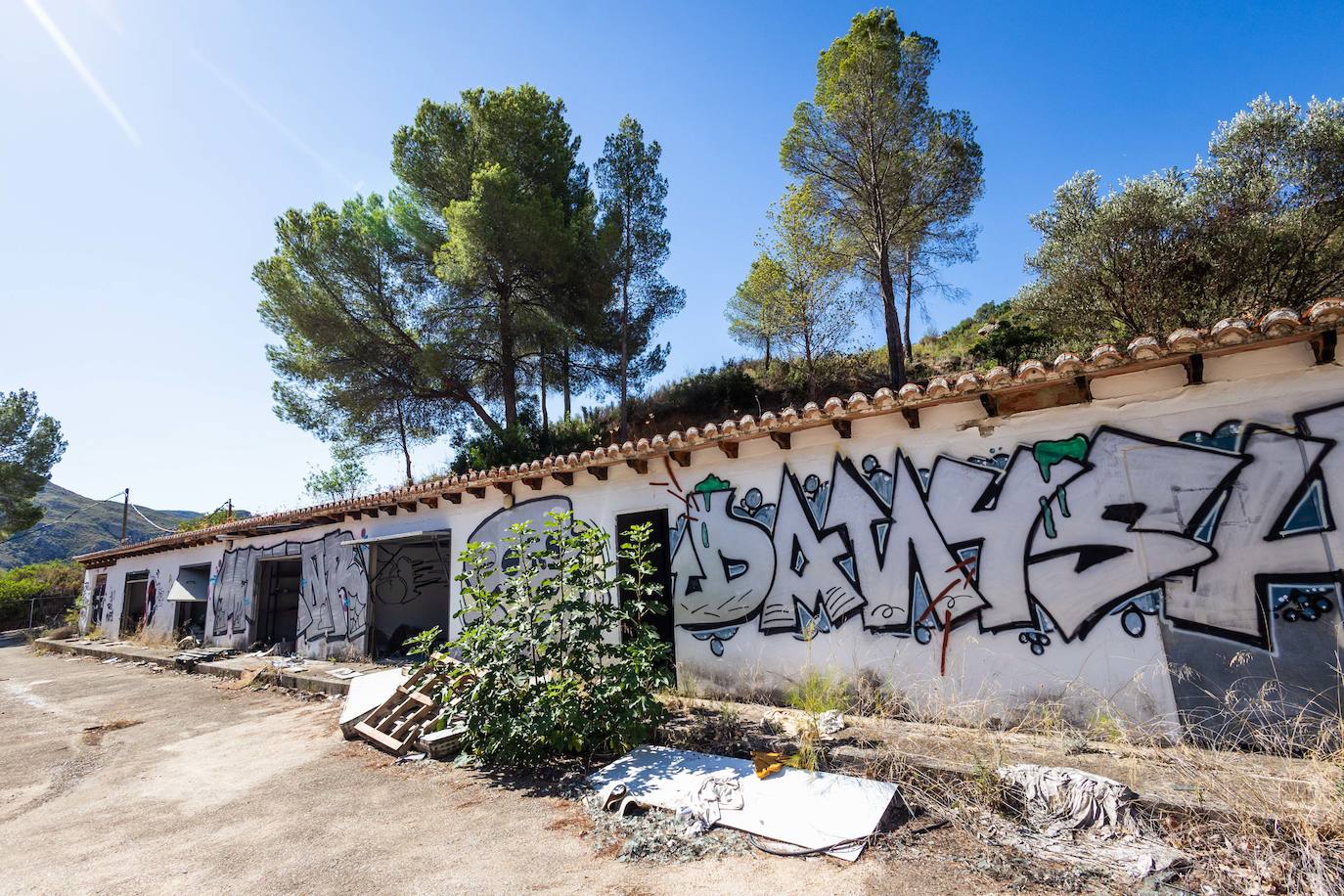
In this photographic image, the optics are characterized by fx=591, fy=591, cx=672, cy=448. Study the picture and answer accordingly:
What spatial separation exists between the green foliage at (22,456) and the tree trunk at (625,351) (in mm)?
28586

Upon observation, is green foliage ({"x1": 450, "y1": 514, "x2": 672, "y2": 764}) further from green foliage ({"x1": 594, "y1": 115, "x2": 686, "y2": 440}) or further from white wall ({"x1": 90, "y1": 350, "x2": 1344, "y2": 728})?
green foliage ({"x1": 594, "y1": 115, "x2": 686, "y2": 440})

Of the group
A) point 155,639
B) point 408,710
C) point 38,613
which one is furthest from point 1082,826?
point 38,613

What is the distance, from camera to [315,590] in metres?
12.0

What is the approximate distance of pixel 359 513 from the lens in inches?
439

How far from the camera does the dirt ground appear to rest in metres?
3.11

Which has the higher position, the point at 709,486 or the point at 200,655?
the point at 709,486

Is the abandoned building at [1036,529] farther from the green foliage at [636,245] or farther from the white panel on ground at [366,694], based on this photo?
the green foliage at [636,245]

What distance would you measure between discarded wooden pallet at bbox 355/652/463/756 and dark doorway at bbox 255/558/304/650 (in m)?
8.99

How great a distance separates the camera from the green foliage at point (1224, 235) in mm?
11227

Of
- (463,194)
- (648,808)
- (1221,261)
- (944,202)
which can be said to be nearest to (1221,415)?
(648,808)

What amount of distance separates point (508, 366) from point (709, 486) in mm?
10830

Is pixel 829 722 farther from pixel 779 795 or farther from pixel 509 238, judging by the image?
pixel 509 238

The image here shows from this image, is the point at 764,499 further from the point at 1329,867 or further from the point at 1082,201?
the point at 1082,201

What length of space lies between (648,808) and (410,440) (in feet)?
51.2
